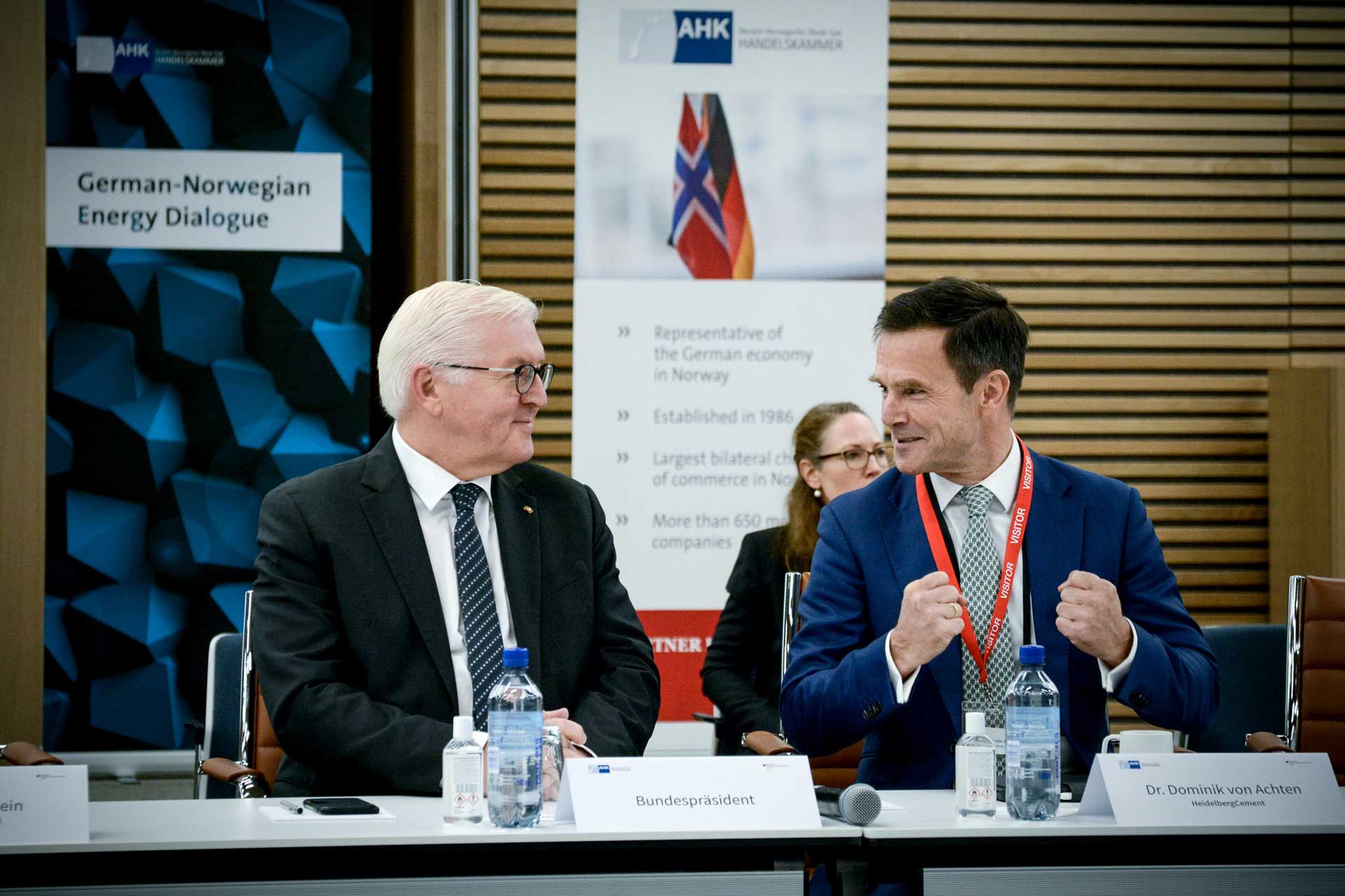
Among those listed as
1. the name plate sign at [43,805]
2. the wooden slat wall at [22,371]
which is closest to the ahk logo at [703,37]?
the wooden slat wall at [22,371]

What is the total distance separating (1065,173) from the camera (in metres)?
5.68

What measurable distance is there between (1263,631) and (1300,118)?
244 cm

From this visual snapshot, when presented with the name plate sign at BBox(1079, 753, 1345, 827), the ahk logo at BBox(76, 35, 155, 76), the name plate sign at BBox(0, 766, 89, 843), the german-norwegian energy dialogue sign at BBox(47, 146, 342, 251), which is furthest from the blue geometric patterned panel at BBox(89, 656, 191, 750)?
the name plate sign at BBox(1079, 753, 1345, 827)

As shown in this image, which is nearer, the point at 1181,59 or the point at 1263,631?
the point at 1263,631

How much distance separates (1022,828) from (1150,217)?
424 centimetres

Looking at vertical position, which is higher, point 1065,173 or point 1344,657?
point 1065,173

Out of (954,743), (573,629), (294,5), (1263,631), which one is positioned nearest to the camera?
(954,743)

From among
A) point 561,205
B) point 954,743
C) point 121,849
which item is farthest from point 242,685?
point 561,205

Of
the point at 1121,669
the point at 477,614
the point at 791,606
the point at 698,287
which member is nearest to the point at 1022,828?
the point at 1121,669

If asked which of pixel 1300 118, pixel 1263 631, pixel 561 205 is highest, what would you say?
pixel 1300 118

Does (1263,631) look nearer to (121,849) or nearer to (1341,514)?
(1341,514)

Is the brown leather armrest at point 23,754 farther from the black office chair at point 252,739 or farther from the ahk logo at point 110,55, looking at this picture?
the ahk logo at point 110,55

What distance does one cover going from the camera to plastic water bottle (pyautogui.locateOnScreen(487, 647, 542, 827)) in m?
1.99

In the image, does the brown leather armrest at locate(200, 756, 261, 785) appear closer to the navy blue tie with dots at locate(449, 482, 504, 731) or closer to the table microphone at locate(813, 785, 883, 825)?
the navy blue tie with dots at locate(449, 482, 504, 731)
